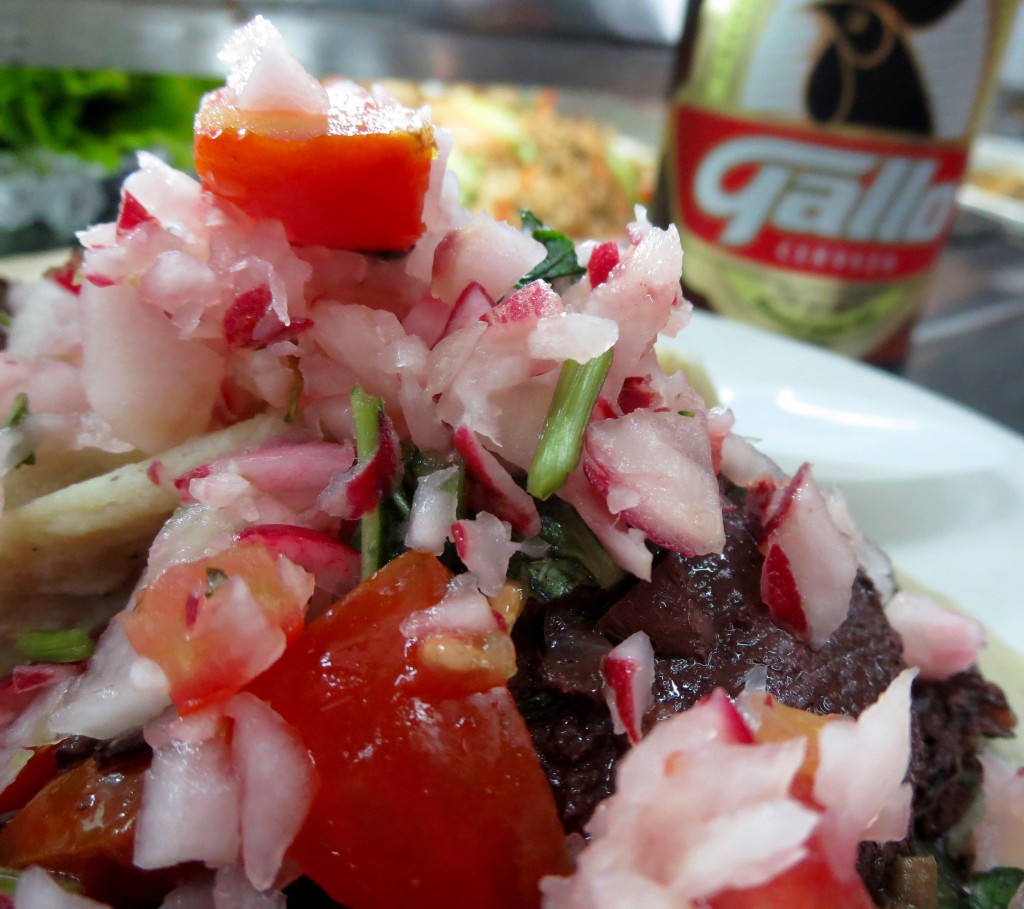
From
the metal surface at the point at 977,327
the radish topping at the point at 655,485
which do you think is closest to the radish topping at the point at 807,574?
the radish topping at the point at 655,485

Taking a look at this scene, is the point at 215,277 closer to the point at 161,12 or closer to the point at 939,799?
the point at 939,799

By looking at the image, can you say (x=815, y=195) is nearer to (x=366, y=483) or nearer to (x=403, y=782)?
(x=366, y=483)

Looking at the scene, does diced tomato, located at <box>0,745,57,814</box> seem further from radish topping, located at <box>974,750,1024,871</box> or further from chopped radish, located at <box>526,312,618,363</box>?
radish topping, located at <box>974,750,1024,871</box>

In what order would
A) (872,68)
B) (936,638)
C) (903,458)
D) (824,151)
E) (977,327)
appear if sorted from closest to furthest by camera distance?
(936,638) < (903,458) < (872,68) < (824,151) < (977,327)

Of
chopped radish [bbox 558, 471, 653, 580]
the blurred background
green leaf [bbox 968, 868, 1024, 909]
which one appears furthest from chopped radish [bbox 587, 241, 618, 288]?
the blurred background

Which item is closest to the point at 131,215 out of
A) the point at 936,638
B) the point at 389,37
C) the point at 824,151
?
the point at 936,638
